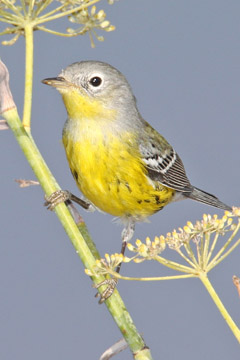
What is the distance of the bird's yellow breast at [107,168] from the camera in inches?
67.5

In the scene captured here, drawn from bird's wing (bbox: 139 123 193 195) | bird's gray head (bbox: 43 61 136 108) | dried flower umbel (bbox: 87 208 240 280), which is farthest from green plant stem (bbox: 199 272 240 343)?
bird's wing (bbox: 139 123 193 195)

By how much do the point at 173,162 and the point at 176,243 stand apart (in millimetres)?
1248

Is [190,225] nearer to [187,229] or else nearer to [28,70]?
[187,229]

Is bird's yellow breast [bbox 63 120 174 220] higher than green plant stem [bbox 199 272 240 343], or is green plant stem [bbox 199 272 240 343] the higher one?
bird's yellow breast [bbox 63 120 174 220]

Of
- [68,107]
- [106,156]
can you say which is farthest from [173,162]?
[68,107]

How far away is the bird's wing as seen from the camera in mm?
1949

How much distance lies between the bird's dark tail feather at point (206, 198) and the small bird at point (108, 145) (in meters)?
0.22

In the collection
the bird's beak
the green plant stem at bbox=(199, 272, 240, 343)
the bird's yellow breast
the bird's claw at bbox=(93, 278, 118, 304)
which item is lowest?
the green plant stem at bbox=(199, 272, 240, 343)

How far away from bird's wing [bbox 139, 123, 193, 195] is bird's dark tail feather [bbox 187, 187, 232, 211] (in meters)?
0.03

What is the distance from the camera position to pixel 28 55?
1.09 meters

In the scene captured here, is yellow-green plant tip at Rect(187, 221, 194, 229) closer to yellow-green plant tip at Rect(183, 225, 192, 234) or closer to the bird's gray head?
yellow-green plant tip at Rect(183, 225, 192, 234)

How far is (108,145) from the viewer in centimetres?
176

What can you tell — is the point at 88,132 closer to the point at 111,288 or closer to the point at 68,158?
the point at 68,158

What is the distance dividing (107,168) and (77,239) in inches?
26.3
